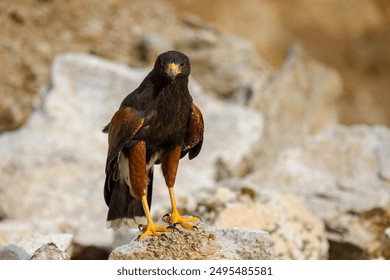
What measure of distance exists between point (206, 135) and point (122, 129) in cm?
509

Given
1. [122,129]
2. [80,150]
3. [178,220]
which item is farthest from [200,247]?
[80,150]

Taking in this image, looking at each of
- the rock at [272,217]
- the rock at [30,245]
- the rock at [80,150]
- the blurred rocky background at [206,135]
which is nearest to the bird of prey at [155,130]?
the blurred rocky background at [206,135]

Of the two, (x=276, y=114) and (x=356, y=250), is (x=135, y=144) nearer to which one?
(x=356, y=250)

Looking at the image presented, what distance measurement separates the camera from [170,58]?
6.73 m

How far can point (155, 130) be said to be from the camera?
23.0 feet

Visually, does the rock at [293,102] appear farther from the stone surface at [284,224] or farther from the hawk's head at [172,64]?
the hawk's head at [172,64]

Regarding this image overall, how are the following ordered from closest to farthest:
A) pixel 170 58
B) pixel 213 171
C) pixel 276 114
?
pixel 170 58 → pixel 213 171 → pixel 276 114

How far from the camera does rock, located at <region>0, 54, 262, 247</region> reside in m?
10.2

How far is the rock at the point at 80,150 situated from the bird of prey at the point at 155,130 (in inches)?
75.4

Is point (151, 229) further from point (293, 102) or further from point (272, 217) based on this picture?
point (293, 102)

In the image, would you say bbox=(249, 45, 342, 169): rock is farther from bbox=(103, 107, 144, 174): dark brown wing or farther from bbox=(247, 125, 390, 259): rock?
bbox=(103, 107, 144, 174): dark brown wing

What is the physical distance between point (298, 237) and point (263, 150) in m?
3.73

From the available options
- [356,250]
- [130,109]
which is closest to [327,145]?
[356,250]

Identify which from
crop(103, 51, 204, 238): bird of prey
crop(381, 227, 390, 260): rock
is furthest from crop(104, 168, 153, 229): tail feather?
crop(381, 227, 390, 260): rock
